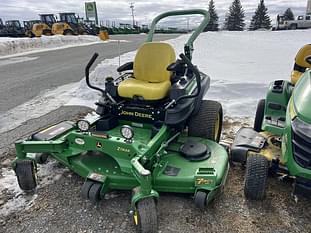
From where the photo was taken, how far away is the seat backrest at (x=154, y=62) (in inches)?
132

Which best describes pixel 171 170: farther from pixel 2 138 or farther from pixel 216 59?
pixel 216 59

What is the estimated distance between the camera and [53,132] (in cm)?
301

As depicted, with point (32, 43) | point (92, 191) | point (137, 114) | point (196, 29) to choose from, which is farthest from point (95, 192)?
point (32, 43)

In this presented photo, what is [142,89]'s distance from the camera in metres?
3.04

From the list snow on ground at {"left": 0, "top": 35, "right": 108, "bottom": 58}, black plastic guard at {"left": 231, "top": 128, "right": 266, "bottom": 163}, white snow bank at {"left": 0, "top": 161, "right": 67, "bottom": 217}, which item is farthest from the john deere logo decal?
snow on ground at {"left": 0, "top": 35, "right": 108, "bottom": 58}

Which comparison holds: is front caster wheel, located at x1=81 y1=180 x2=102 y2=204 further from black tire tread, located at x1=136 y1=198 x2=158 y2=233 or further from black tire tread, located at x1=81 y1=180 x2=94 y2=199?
black tire tread, located at x1=136 y1=198 x2=158 y2=233

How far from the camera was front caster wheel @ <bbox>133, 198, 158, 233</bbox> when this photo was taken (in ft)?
6.71

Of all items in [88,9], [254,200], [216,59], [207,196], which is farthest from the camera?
[88,9]

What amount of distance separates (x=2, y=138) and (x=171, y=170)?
2.60 metres

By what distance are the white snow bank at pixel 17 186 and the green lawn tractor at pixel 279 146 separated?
179cm

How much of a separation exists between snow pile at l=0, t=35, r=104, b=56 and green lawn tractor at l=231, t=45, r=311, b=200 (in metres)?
14.1

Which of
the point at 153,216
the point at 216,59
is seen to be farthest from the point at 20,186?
the point at 216,59

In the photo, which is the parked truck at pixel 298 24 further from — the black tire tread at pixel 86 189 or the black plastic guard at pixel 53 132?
the black tire tread at pixel 86 189

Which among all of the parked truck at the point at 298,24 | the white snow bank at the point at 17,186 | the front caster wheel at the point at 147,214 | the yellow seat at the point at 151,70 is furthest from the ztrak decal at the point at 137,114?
the parked truck at the point at 298,24
